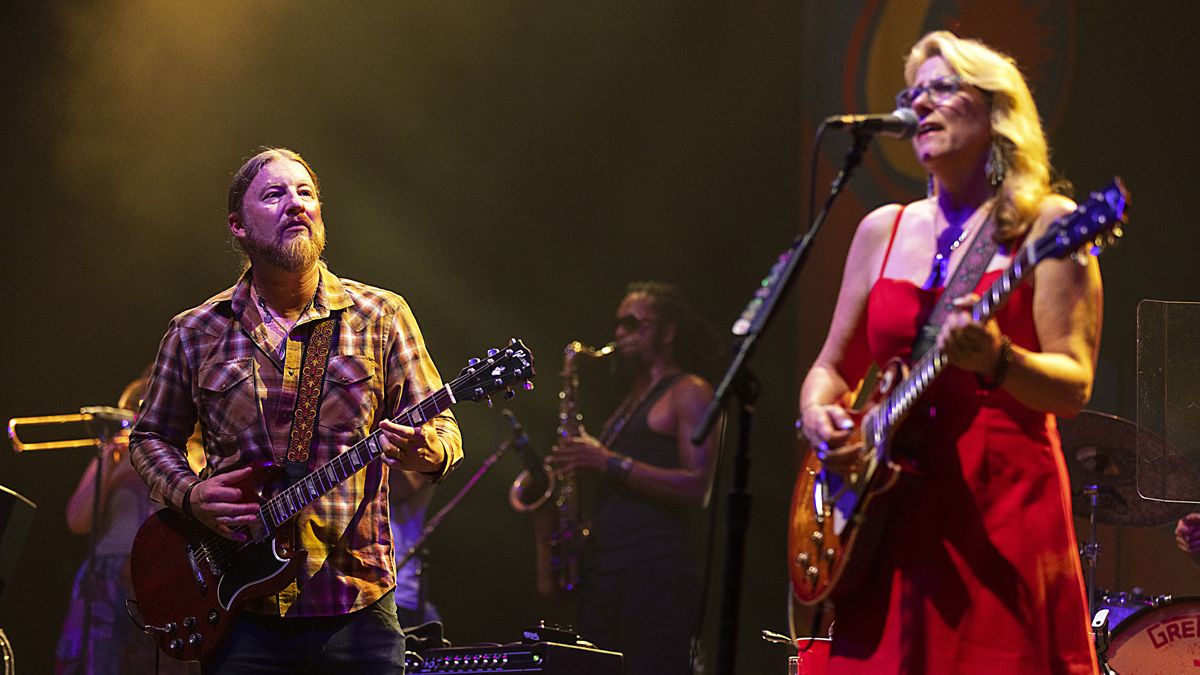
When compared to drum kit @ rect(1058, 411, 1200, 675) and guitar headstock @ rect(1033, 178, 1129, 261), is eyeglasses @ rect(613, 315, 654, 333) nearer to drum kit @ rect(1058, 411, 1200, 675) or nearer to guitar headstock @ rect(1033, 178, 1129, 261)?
drum kit @ rect(1058, 411, 1200, 675)

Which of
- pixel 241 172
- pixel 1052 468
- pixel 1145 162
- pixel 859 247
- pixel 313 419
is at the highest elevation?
pixel 1145 162

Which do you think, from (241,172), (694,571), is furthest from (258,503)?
(694,571)

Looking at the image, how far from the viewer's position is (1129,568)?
19.5 feet

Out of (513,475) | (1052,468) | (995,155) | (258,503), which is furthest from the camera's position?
(513,475)

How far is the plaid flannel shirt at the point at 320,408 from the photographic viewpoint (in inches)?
138

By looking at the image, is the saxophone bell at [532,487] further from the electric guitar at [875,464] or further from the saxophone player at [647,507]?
the electric guitar at [875,464]

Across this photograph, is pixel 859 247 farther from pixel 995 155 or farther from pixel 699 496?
pixel 699 496

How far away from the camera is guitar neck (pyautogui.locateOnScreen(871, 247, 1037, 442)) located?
241cm

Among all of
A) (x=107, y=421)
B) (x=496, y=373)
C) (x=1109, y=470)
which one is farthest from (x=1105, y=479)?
(x=107, y=421)

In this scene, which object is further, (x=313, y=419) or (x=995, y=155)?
(x=313, y=419)

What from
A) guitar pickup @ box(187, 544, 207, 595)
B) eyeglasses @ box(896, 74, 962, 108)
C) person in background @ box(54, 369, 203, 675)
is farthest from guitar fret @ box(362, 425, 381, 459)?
person in background @ box(54, 369, 203, 675)

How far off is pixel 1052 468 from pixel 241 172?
2.70 m

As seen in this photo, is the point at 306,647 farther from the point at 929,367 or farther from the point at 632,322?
the point at 632,322

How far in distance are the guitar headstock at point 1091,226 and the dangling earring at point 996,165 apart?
0.34 m
